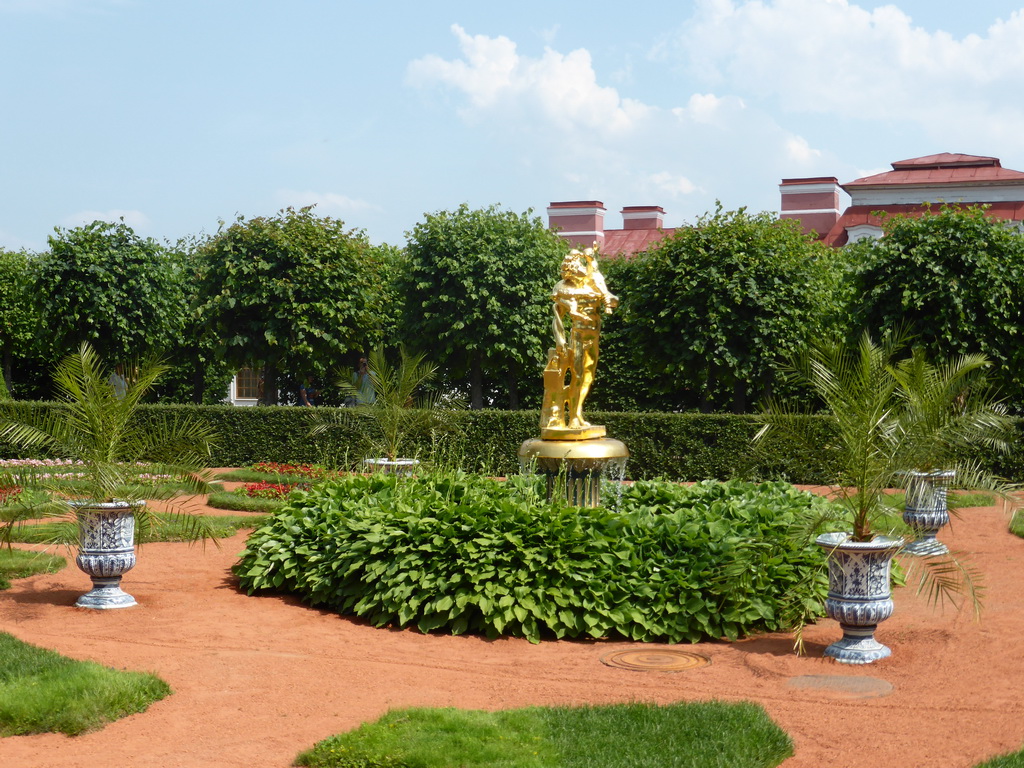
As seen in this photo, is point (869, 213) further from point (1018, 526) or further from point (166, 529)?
point (166, 529)

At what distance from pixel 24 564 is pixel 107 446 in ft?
6.48

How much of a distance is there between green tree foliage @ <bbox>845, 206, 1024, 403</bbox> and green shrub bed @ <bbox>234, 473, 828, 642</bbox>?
31.8 ft

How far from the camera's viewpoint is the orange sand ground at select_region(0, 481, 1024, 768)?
18.3 ft

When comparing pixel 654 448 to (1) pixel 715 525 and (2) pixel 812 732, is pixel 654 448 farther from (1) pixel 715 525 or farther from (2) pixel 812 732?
(2) pixel 812 732

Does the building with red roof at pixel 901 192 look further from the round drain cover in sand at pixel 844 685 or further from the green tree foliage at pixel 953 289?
the round drain cover in sand at pixel 844 685

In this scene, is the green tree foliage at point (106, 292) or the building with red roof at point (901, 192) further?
the building with red roof at point (901, 192)

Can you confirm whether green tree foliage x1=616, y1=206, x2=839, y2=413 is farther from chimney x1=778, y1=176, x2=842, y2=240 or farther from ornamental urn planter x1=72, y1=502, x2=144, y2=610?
chimney x1=778, y1=176, x2=842, y2=240

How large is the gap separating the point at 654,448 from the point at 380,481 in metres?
8.79

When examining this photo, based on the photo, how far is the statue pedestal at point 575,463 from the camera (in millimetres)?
10094

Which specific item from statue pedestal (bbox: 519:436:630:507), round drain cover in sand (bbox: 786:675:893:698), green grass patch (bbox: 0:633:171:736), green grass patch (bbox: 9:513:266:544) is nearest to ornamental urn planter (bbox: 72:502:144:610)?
green grass patch (bbox: 9:513:266:544)

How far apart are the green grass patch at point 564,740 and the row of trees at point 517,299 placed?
13063mm

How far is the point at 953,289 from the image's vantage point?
1778 centimetres

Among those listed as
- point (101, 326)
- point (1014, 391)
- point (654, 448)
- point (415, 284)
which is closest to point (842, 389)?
point (654, 448)

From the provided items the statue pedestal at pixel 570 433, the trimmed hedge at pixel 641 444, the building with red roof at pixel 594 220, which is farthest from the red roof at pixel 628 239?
the statue pedestal at pixel 570 433
